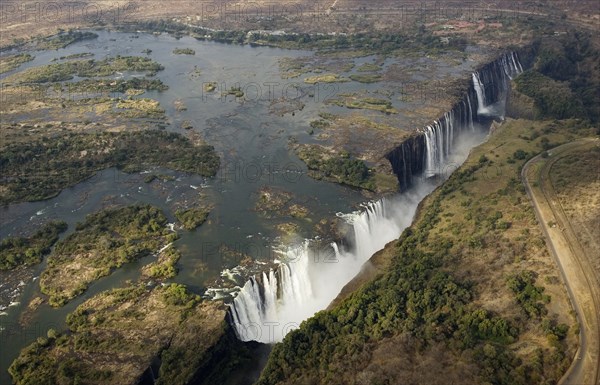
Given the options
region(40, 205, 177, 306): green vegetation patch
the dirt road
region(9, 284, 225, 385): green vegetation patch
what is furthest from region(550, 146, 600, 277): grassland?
region(40, 205, 177, 306): green vegetation patch

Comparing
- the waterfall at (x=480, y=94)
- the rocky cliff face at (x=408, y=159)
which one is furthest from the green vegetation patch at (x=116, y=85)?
the waterfall at (x=480, y=94)

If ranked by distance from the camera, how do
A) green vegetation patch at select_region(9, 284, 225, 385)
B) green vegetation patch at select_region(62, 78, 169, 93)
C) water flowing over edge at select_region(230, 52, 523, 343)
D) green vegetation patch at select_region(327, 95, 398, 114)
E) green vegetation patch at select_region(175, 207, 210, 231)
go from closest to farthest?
green vegetation patch at select_region(9, 284, 225, 385), water flowing over edge at select_region(230, 52, 523, 343), green vegetation patch at select_region(175, 207, 210, 231), green vegetation patch at select_region(327, 95, 398, 114), green vegetation patch at select_region(62, 78, 169, 93)

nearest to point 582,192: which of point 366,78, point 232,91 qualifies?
point 366,78

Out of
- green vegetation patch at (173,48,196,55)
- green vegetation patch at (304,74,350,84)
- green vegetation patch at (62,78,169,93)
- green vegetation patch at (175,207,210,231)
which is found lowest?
green vegetation patch at (175,207,210,231)

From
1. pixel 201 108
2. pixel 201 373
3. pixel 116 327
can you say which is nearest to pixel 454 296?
pixel 201 373

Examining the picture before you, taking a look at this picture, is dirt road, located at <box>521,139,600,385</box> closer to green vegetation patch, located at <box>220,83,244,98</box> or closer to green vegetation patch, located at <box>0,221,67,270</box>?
green vegetation patch, located at <box>220,83,244,98</box>

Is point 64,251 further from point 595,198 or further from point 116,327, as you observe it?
point 595,198
